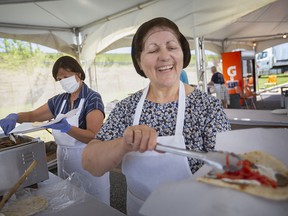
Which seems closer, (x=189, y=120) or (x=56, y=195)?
(x=189, y=120)

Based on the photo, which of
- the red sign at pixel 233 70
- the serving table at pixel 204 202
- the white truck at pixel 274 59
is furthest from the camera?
the white truck at pixel 274 59

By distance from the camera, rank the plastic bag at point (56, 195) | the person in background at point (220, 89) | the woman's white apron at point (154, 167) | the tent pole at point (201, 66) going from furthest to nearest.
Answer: the person in background at point (220, 89) → the tent pole at point (201, 66) → the plastic bag at point (56, 195) → the woman's white apron at point (154, 167)

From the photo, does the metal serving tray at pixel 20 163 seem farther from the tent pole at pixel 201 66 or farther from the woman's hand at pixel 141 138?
the tent pole at pixel 201 66

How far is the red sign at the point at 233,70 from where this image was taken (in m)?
8.57

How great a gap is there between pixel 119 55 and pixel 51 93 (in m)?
2.14

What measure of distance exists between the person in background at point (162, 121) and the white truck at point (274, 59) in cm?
1759

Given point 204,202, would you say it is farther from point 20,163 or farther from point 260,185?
point 20,163

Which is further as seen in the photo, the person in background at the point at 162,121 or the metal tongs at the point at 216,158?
the person in background at the point at 162,121

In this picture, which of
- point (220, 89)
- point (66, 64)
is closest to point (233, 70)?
point (220, 89)

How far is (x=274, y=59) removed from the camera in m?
18.0

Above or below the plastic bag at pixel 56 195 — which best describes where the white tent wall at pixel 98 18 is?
above

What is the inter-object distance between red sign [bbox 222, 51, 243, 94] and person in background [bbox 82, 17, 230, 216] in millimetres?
8026

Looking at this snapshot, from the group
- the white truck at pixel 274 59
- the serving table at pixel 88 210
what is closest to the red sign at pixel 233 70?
the serving table at pixel 88 210

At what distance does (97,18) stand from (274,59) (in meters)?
17.1
